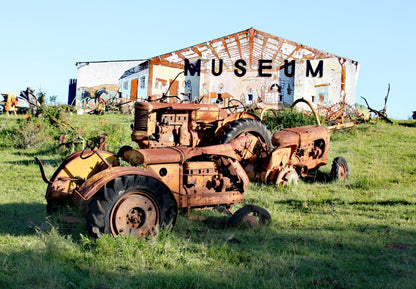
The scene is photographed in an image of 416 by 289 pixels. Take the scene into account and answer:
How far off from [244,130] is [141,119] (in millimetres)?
2378

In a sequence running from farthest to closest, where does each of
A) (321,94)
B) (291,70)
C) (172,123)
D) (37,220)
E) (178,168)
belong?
(321,94) → (291,70) → (172,123) → (37,220) → (178,168)

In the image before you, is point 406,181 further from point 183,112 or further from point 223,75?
point 223,75

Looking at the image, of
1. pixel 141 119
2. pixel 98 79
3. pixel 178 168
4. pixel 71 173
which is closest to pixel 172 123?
pixel 141 119

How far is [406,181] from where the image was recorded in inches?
407

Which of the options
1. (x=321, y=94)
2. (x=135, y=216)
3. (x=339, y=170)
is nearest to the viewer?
(x=135, y=216)

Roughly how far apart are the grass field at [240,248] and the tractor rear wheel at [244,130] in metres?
1.25

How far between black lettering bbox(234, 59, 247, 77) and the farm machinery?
1539 centimetres

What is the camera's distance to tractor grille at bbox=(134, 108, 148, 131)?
865 cm

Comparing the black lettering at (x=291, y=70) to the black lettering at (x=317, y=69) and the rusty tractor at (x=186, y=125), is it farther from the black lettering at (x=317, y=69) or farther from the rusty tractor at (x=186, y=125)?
the rusty tractor at (x=186, y=125)

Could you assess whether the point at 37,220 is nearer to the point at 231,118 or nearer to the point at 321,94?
the point at 231,118

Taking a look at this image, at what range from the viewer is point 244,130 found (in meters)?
9.63

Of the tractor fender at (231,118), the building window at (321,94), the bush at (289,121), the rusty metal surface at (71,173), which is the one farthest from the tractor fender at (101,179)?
the building window at (321,94)

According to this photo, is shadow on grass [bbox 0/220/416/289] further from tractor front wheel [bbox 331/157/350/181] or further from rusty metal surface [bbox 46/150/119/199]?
tractor front wheel [bbox 331/157/350/181]

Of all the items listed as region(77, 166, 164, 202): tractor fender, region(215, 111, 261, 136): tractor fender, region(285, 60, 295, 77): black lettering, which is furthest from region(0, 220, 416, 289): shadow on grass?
region(285, 60, 295, 77): black lettering
